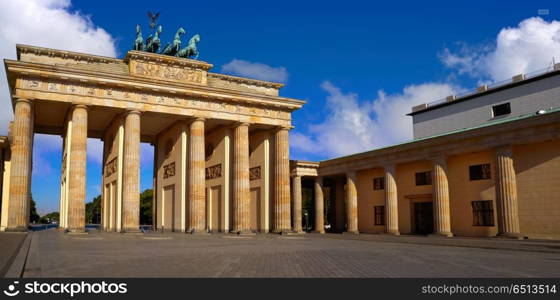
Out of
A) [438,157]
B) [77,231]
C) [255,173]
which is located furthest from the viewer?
[255,173]

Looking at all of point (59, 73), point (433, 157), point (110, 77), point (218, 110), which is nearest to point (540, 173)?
point (433, 157)

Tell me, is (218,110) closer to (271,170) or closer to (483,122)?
(271,170)

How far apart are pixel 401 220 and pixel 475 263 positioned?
24808 millimetres

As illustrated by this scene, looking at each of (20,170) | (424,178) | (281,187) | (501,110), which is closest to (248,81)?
(281,187)

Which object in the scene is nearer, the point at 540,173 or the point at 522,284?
the point at 522,284

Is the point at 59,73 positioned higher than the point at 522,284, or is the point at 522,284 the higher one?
the point at 59,73

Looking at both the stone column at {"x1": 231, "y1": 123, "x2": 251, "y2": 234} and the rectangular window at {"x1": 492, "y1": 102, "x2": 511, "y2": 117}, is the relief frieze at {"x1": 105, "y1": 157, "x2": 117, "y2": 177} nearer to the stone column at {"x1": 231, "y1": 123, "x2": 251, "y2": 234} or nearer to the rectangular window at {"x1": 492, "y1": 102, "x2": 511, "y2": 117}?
the stone column at {"x1": 231, "y1": 123, "x2": 251, "y2": 234}

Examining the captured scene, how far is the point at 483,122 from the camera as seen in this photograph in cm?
4000

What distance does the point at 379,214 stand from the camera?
132ft

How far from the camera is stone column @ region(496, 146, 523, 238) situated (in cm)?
2748

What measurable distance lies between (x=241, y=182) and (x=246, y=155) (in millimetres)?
2367

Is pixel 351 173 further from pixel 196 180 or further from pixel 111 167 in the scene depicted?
pixel 111 167

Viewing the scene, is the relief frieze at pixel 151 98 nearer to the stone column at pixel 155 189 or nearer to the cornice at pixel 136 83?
the cornice at pixel 136 83

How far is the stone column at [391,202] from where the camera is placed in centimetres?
3647
